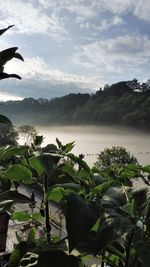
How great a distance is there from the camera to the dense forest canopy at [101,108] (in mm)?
82062

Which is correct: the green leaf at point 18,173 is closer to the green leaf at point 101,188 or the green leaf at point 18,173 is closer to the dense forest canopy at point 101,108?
the green leaf at point 101,188

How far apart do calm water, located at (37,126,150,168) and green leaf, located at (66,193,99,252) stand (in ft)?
293

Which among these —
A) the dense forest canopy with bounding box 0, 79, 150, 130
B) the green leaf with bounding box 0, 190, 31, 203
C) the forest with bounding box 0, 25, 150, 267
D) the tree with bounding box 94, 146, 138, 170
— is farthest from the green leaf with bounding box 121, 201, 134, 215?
the dense forest canopy with bounding box 0, 79, 150, 130

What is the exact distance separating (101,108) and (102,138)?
22.3 meters

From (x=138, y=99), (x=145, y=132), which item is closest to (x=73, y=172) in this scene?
(x=138, y=99)

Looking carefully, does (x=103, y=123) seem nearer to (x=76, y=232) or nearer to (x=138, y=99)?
(x=138, y=99)

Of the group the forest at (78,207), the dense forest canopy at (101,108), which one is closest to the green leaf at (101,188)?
the forest at (78,207)

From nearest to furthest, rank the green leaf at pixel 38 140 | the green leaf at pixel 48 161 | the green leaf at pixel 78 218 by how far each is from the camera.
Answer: the green leaf at pixel 78 218, the green leaf at pixel 48 161, the green leaf at pixel 38 140

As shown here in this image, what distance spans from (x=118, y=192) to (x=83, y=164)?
89mm

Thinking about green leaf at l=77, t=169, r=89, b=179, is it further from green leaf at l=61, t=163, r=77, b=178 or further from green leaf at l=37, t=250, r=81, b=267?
green leaf at l=37, t=250, r=81, b=267

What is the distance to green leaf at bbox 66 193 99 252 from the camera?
0.55 meters

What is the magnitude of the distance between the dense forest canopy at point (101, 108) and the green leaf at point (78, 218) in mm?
71013

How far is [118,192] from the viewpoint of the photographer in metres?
0.77

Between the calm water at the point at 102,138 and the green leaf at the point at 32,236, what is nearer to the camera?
the green leaf at the point at 32,236
